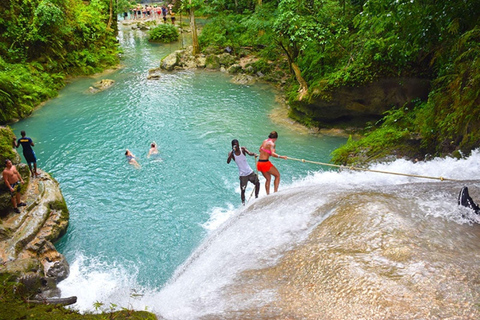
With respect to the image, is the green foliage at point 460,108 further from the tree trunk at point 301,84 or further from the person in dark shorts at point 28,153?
the person in dark shorts at point 28,153

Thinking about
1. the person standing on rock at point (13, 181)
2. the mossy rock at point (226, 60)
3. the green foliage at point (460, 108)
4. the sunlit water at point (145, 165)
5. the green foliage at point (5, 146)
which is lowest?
the sunlit water at point (145, 165)

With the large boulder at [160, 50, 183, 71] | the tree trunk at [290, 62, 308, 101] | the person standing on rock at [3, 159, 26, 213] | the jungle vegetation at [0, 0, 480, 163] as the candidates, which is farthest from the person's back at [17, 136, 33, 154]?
the large boulder at [160, 50, 183, 71]

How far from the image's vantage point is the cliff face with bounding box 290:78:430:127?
13.1 m

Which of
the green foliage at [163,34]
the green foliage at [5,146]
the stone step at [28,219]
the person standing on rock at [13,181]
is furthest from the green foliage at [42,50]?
the person standing on rock at [13,181]

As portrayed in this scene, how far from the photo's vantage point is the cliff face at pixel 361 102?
13.1m

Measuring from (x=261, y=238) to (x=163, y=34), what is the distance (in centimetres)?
2905

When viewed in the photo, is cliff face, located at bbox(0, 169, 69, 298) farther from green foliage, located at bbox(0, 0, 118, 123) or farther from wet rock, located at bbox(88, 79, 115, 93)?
wet rock, located at bbox(88, 79, 115, 93)

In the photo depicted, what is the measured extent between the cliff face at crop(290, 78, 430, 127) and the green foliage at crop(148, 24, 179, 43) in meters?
19.8

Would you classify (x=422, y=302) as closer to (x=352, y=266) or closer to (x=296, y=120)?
(x=352, y=266)

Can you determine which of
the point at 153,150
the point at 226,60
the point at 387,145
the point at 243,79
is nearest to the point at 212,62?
the point at 226,60

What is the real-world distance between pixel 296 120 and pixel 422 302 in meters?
13.0

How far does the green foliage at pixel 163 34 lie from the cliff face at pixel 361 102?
65.0 feet

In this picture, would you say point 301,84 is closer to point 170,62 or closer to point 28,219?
point 170,62

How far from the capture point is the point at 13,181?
28.1ft
